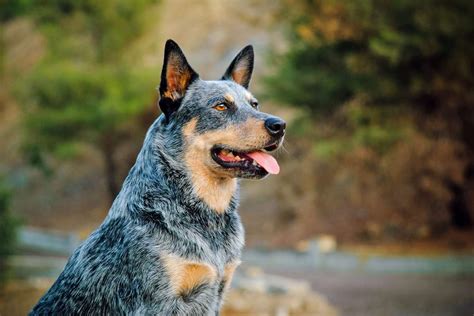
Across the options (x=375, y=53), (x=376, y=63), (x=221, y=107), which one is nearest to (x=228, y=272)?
(x=221, y=107)

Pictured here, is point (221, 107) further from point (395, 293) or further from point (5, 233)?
point (395, 293)

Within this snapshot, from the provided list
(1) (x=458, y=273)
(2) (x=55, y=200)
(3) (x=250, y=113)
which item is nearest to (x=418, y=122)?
(1) (x=458, y=273)

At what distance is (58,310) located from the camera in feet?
15.7

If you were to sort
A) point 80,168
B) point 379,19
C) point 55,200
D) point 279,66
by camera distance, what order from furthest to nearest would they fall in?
point 80,168
point 55,200
point 279,66
point 379,19

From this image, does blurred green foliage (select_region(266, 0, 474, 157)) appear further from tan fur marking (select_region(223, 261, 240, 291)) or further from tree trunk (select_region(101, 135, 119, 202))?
tan fur marking (select_region(223, 261, 240, 291))

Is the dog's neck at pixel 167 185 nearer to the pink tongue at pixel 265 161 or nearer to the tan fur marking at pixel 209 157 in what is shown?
the tan fur marking at pixel 209 157

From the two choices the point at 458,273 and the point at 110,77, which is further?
the point at 110,77

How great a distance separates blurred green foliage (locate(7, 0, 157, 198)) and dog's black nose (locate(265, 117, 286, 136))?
22.9 metres

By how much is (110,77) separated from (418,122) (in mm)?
11911

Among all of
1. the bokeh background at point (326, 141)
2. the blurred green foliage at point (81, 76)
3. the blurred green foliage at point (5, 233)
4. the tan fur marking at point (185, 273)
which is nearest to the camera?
the tan fur marking at point (185, 273)

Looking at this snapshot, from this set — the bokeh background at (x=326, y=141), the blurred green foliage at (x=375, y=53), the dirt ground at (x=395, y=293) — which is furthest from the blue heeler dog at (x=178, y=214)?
the blurred green foliage at (x=375, y=53)

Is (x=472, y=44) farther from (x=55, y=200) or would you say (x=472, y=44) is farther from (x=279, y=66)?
(x=55, y=200)

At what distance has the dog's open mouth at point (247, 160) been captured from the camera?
5043 millimetres

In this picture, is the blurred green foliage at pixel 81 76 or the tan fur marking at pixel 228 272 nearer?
the tan fur marking at pixel 228 272
